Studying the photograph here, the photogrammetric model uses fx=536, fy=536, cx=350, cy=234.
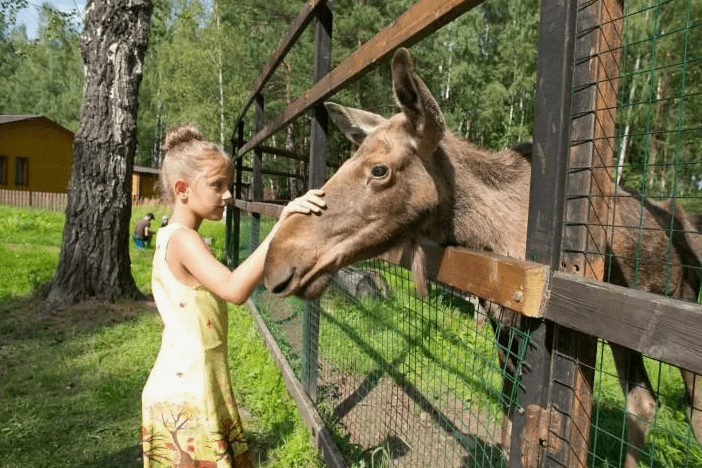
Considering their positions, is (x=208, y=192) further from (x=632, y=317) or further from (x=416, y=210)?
(x=632, y=317)

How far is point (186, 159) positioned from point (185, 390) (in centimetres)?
Answer: 105

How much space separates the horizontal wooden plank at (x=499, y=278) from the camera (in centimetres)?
136

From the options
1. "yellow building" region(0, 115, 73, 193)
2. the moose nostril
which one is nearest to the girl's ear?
the moose nostril

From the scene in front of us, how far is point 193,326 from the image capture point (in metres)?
2.42

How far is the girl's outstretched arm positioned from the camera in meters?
2.26

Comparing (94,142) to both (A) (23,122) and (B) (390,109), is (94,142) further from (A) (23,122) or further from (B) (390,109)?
(A) (23,122)

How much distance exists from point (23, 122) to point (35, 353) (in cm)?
3071

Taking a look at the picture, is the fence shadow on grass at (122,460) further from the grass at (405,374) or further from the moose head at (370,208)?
the moose head at (370,208)

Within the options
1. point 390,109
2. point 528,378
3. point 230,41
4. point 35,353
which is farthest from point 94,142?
point 230,41

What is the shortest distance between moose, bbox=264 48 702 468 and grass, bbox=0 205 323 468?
1.86 m

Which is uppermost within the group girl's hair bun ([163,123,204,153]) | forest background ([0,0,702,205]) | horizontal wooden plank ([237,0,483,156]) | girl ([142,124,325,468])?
forest background ([0,0,702,205])

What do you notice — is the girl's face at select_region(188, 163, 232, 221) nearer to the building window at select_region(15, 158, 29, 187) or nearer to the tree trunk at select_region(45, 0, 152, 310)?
the tree trunk at select_region(45, 0, 152, 310)

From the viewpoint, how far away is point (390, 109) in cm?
2266

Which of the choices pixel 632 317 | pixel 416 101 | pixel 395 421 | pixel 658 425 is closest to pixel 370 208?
pixel 416 101
